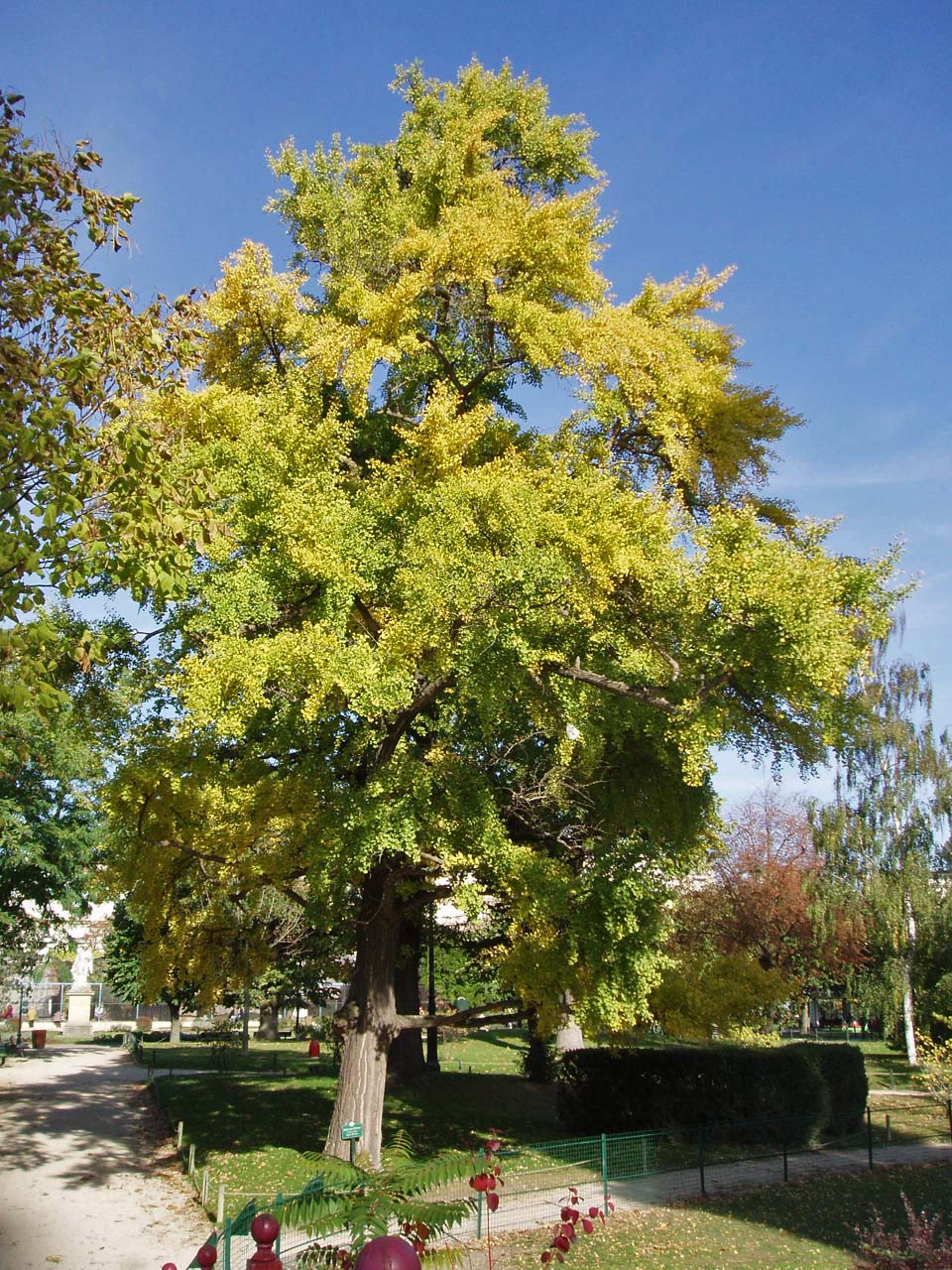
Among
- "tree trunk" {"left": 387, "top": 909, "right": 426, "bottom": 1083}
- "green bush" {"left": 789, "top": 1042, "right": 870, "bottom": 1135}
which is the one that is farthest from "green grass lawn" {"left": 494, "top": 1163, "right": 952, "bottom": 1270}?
"tree trunk" {"left": 387, "top": 909, "right": 426, "bottom": 1083}

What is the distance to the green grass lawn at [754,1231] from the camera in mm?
10414

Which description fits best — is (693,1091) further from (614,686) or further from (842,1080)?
(614,686)

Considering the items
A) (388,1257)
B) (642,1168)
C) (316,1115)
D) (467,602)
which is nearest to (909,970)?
(642,1168)

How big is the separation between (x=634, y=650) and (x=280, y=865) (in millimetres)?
5567

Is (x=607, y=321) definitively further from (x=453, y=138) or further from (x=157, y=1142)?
(x=157, y=1142)

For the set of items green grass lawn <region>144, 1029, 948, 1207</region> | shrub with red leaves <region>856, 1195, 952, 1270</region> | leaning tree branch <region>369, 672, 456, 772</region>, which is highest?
leaning tree branch <region>369, 672, 456, 772</region>

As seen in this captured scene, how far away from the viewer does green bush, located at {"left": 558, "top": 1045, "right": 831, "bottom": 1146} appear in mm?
19297

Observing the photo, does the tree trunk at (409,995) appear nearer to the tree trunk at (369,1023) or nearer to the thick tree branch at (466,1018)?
the tree trunk at (369,1023)

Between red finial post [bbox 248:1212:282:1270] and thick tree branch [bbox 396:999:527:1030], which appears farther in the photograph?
thick tree branch [bbox 396:999:527:1030]

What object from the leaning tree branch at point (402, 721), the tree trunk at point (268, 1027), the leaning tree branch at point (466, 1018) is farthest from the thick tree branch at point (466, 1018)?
the tree trunk at point (268, 1027)

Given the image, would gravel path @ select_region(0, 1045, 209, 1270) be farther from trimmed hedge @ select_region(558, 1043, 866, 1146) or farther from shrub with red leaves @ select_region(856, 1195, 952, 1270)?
trimmed hedge @ select_region(558, 1043, 866, 1146)

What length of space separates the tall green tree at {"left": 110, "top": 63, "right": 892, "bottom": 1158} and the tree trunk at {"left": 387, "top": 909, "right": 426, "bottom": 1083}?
504 centimetres

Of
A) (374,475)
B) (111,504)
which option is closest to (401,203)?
(374,475)

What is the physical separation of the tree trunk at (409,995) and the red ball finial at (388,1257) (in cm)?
1539
